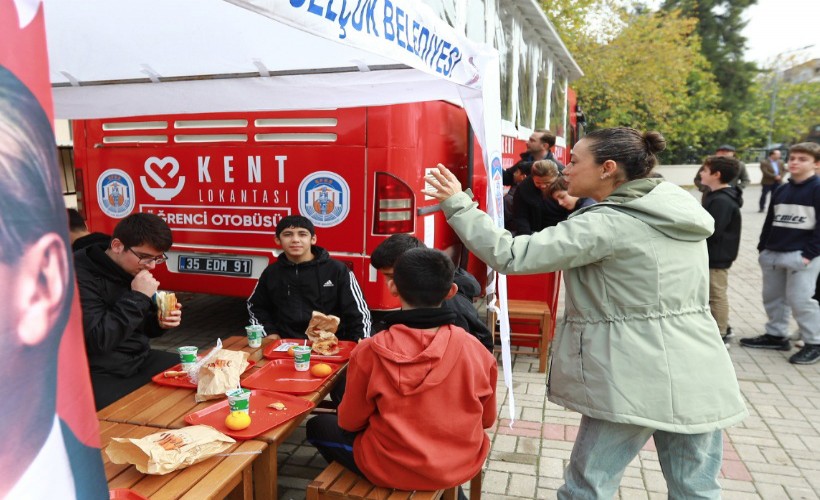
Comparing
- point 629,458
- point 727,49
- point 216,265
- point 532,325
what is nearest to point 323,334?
point 629,458

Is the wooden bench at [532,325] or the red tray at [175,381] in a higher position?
the red tray at [175,381]

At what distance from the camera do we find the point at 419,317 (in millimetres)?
2014

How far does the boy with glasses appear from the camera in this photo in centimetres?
257

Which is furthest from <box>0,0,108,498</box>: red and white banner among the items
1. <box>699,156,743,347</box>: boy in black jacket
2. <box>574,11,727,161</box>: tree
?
<box>574,11,727,161</box>: tree

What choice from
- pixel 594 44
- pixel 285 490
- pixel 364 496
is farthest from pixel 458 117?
pixel 594 44

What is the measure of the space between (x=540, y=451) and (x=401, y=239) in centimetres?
156

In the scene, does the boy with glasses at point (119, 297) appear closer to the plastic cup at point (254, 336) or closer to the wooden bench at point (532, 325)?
the plastic cup at point (254, 336)

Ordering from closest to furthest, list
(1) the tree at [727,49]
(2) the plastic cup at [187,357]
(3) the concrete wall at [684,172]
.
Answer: (2) the plastic cup at [187,357] → (3) the concrete wall at [684,172] → (1) the tree at [727,49]

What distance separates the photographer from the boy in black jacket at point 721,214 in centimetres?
485

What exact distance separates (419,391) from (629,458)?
32.4 inches

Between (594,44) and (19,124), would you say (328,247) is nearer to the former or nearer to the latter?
(19,124)

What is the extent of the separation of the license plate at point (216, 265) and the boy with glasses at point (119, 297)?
6.15 feet

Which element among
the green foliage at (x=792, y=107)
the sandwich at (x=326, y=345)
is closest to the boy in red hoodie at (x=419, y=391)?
the sandwich at (x=326, y=345)

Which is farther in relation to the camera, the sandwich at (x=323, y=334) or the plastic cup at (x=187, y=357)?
the sandwich at (x=323, y=334)
